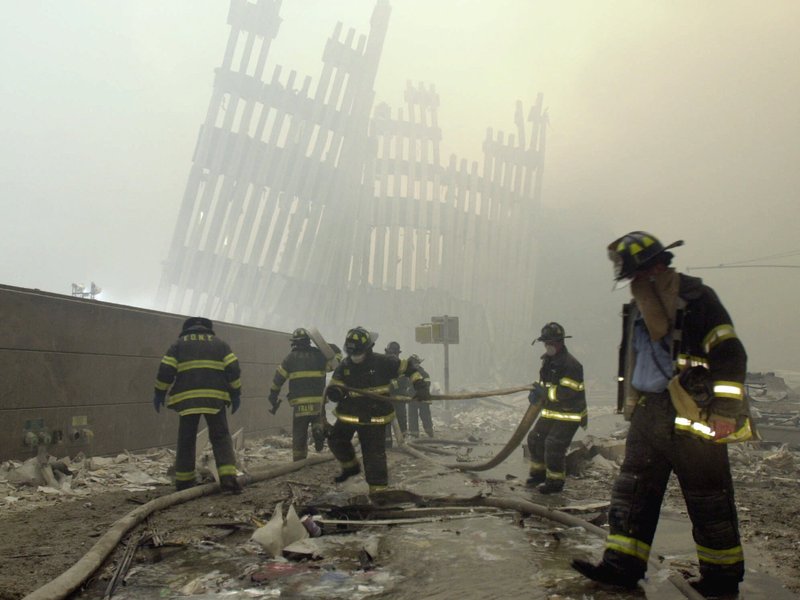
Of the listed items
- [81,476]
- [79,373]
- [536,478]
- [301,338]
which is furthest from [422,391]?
[79,373]

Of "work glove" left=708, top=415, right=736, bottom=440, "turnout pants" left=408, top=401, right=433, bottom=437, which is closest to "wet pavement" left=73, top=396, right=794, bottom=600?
"work glove" left=708, top=415, right=736, bottom=440

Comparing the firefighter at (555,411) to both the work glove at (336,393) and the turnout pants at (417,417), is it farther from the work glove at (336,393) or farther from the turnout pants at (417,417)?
the turnout pants at (417,417)

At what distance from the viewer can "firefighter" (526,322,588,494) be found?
631cm

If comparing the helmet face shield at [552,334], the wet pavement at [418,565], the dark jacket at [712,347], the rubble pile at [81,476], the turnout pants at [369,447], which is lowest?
the rubble pile at [81,476]

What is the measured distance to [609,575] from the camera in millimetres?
3010

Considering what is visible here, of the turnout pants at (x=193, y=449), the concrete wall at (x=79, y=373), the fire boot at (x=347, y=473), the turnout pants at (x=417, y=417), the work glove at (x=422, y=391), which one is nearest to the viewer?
the work glove at (x=422, y=391)

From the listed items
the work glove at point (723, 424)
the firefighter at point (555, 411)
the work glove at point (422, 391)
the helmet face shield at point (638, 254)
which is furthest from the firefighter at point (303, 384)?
the work glove at point (723, 424)

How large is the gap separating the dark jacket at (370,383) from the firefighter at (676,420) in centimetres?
265

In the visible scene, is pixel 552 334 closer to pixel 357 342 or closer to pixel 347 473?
pixel 357 342

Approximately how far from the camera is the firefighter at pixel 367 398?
5.57 meters

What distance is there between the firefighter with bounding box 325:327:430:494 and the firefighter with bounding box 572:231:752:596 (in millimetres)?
2611

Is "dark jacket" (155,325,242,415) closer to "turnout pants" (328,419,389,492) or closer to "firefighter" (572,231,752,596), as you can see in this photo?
"turnout pants" (328,419,389,492)

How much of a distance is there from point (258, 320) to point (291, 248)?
7.68ft

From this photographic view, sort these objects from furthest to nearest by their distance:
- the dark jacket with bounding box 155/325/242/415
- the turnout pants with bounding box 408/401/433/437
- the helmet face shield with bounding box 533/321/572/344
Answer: the turnout pants with bounding box 408/401/433/437
the helmet face shield with bounding box 533/321/572/344
the dark jacket with bounding box 155/325/242/415
